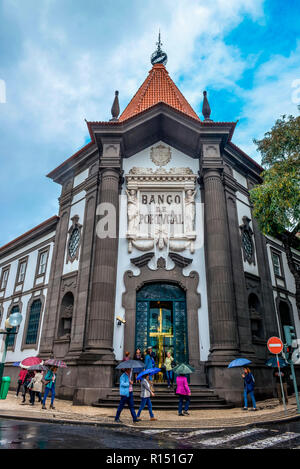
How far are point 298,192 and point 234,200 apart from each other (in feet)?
15.3

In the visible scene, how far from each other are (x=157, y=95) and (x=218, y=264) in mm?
13793

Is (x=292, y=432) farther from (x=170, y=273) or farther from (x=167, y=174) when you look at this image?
(x=167, y=174)

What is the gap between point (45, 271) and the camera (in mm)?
24344

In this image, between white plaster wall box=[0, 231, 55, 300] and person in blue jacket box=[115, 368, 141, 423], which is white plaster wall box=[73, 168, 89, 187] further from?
person in blue jacket box=[115, 368, 141, 423]

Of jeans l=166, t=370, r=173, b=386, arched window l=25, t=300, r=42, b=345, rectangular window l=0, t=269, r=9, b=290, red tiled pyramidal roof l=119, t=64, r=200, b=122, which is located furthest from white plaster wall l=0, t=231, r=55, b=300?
jeans l=166, t=370, r=173, b=386

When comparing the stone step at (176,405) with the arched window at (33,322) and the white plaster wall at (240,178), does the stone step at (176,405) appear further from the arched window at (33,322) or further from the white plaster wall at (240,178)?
the white plaster wall at (240,178)

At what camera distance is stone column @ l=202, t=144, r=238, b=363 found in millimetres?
15461

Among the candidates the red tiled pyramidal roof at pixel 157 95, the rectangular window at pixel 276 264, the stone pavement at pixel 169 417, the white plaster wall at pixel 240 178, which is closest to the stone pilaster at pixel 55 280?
the stone pavement at pixel 169 417

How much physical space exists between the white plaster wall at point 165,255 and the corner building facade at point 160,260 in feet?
0.18

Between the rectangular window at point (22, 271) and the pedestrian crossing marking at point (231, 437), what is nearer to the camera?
the pedestrian crossing marking at point (231, 437)

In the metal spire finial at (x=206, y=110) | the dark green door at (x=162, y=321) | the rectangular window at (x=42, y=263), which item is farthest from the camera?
the rectangular window at (x=42, y=263)

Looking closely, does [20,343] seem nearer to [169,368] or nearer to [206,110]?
[169,368]

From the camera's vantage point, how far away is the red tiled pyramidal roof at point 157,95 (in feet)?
74.9

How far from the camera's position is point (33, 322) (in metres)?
23.5
